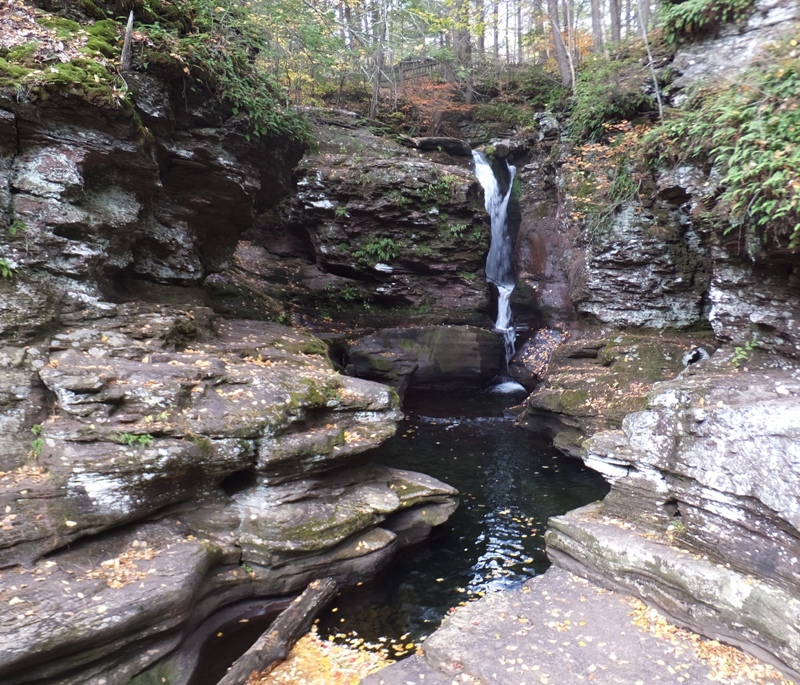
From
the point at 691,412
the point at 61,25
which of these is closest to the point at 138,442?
the point at 61,25

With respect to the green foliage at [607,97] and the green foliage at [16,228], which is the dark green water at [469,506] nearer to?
the green foliage at [16,228]

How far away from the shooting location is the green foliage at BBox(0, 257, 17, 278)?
656cm

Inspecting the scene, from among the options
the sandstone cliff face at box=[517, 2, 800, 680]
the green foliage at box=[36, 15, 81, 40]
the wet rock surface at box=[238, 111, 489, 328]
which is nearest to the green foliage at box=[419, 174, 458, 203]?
the wet rock surface at box=[238, 111, 489, 328]

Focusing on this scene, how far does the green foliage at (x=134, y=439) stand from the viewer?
20.4 feet

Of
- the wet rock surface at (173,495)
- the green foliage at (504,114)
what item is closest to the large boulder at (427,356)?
the wet rock surface at (173,495)

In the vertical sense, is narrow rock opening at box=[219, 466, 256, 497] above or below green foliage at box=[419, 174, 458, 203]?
below

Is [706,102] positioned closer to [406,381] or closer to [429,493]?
[429,493]

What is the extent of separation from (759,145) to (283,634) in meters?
9.87

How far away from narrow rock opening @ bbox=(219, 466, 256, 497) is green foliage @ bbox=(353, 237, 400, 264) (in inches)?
419

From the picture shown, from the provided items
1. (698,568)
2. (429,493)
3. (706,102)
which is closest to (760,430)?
(698,568)

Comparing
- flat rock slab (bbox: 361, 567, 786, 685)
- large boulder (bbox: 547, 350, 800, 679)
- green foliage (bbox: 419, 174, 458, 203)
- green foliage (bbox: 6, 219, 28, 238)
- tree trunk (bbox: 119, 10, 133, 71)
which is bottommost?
flat rock slab (bbox: 361, 567, 786, 685)

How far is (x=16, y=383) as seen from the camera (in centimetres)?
639

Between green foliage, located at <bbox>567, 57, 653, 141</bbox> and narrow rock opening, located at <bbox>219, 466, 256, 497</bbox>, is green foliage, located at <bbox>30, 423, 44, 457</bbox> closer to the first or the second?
narrow rock opening, located at <bbox>219, 466, 256, 497</bbox>

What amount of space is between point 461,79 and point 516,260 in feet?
34.7
